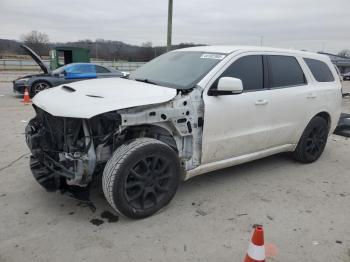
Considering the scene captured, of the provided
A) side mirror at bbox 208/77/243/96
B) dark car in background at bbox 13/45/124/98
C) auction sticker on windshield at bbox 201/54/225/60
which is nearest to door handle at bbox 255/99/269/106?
side mirror at bbox 208/77/243/96

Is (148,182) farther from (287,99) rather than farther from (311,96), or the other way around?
(311,96)

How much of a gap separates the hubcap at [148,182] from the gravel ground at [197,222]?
20 cm

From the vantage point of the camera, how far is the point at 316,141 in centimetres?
535

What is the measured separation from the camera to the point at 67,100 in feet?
11.0

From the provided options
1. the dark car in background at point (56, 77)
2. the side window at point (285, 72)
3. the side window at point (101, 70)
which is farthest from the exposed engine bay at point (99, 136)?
the side window at point (101, 70)

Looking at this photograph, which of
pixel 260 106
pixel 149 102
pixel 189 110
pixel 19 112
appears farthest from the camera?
pixel 19 112

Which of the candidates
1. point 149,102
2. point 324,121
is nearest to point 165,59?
point 149,102

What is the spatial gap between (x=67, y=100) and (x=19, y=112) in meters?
6.63

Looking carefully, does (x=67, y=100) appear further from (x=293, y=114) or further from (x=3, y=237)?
(x=293, y=114)

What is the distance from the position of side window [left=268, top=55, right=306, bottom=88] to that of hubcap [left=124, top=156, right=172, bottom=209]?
6.27ft

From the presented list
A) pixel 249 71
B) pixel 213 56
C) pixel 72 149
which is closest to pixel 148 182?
pixel 72 149

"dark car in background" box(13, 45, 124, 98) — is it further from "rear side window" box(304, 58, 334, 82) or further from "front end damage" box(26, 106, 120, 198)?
"rear side window" box(304, 58, 334, 82)

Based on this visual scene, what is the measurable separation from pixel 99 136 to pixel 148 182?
657 mm

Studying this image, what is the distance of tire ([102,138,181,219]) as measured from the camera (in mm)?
3189
